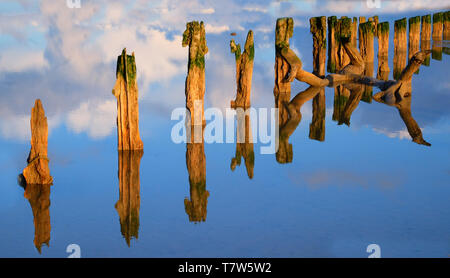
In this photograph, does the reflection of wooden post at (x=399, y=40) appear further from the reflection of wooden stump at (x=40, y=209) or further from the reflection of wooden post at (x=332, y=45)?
the reflection of wooden stump at (x=40, y=209)

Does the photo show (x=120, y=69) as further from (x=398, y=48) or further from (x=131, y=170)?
(x=398, y=48)

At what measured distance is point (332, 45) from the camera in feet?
74.5

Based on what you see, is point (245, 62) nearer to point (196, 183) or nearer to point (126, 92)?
point (126, 92)

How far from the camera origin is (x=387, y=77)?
74.5 feet

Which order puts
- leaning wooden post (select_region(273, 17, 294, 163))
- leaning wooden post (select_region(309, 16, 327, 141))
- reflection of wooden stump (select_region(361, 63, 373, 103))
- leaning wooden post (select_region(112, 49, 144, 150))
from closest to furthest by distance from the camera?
1. leaning wooden post (select_region(112, 49, 144, 150))
2. leaning wooden post (select_region(273, 17, 294, 163))
3. reflection of wooden stump (select_region(361, 63, 373, 103))
4. leaning wooden post (select_region(309, 16, 327, 141))

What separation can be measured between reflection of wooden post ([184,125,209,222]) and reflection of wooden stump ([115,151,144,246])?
75cm

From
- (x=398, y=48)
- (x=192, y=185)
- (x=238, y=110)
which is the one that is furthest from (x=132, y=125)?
(x=398, y=48)

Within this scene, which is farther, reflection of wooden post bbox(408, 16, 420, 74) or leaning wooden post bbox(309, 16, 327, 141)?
reflection of wooden post bbox(408, 16, 420, 74)

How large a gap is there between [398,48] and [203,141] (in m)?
15.8

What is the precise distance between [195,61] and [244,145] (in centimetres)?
194

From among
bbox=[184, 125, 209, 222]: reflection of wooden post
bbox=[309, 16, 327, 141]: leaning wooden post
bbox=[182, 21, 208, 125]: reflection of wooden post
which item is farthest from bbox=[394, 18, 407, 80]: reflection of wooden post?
bbox=[184, 125, 209, 222]: reflection of wooden post

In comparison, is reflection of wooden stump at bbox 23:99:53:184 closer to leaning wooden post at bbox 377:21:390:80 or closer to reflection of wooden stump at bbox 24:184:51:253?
reflection of wooden stump at bbox 24:184:51:253

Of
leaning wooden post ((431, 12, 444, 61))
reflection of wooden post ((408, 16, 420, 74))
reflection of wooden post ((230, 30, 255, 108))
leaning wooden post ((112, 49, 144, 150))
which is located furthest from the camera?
leaning wooden post ((431, 12, 444, 61))

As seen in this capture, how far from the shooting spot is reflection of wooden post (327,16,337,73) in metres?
→ 21.9
